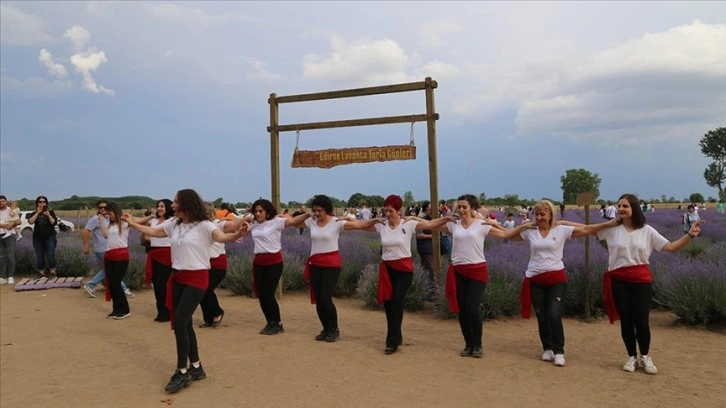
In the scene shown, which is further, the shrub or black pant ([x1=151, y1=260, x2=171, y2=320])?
the shrub

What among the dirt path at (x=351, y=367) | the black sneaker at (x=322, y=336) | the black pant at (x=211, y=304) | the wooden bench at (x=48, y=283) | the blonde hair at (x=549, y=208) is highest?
the blonde hair at (x=549, y=208)

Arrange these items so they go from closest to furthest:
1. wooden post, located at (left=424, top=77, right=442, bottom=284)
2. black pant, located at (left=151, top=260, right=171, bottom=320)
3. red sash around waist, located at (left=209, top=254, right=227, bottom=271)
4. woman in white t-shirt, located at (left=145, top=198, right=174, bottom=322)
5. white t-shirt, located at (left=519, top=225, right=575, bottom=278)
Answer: white t-shirt, located at (left=519, top=225, right=575, bottom=278)
red sash around waist, located at (left=209, top=254, right=227, bottom=271)
woman in white t-shirt, located at (left=145, top=198, right=174, bottom=322)
black pant, located at (left=151, top=260, right=171, bottom=320)
wooden post, located at (left=424, top=77, right=442, bottom=284)

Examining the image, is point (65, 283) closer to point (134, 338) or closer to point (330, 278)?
point (134, 338)

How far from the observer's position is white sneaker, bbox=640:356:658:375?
16.7 ft

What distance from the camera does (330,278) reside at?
638cm

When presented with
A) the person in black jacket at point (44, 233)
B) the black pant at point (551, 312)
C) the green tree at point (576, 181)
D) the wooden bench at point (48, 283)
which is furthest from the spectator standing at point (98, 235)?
the green tree at point (576, 181)

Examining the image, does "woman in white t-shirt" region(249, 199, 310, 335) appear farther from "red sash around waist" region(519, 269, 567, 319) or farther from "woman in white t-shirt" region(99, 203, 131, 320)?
"red sash around waist" region(519, 269, 567, 319)

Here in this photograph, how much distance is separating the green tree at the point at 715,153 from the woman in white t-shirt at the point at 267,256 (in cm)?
7915

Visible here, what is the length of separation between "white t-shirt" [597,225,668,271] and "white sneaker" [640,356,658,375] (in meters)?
0.88

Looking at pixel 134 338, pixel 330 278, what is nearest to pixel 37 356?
pixel 134 338

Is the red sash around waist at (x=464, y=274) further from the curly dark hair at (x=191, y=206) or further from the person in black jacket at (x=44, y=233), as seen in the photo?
the person in black jacket at (x=44, y=233)

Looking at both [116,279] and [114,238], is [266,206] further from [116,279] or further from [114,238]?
[116,279]

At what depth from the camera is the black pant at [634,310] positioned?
16.6ft

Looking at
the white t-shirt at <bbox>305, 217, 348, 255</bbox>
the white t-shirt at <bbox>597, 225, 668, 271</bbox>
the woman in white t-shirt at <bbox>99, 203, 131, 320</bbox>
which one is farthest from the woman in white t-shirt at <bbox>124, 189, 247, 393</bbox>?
the white t-shirt at <bbox>597, 225, 668, 271</bbox>
